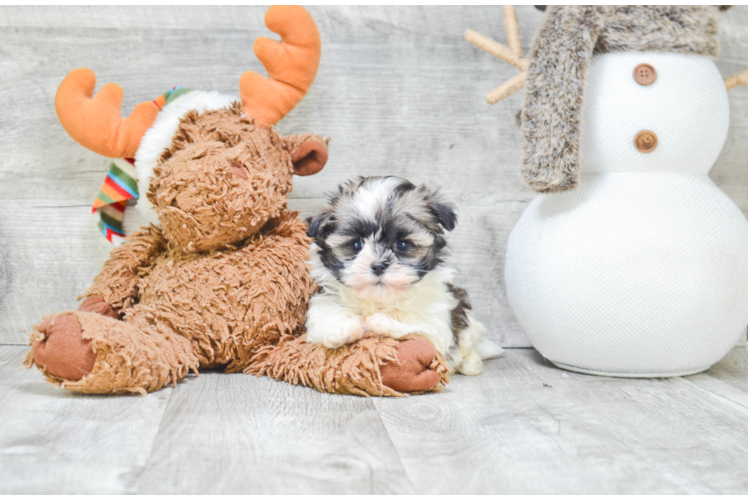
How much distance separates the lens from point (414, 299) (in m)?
1.77

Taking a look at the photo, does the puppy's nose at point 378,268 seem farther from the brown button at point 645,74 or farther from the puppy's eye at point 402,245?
the brown button at point 645,74

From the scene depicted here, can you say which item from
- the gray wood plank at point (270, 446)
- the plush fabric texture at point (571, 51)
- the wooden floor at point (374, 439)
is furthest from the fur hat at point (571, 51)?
the gray wood plank at point (270, 446)

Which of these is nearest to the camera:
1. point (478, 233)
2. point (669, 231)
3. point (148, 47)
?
point (669, 231)

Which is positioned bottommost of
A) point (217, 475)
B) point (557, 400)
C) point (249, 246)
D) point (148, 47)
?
point (557, 400)

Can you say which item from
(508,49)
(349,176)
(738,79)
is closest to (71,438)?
(349,176)

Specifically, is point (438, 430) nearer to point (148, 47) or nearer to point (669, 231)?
point (669, 231)

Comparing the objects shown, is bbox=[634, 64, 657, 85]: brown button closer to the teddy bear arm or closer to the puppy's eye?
the puppy's eye

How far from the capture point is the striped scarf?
6.55 ft

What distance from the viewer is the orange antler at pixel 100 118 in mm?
1887

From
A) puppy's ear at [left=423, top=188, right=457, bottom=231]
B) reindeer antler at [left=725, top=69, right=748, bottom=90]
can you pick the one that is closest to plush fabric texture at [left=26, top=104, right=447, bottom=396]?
puppy's ear at [left=423, top=188, right=457, bottom=231]

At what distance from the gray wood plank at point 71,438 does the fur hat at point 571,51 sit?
1147 millimetres

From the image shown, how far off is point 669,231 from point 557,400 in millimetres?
547

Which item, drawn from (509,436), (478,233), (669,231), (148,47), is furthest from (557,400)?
(148,47)

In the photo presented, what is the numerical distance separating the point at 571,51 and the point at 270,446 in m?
1.25
